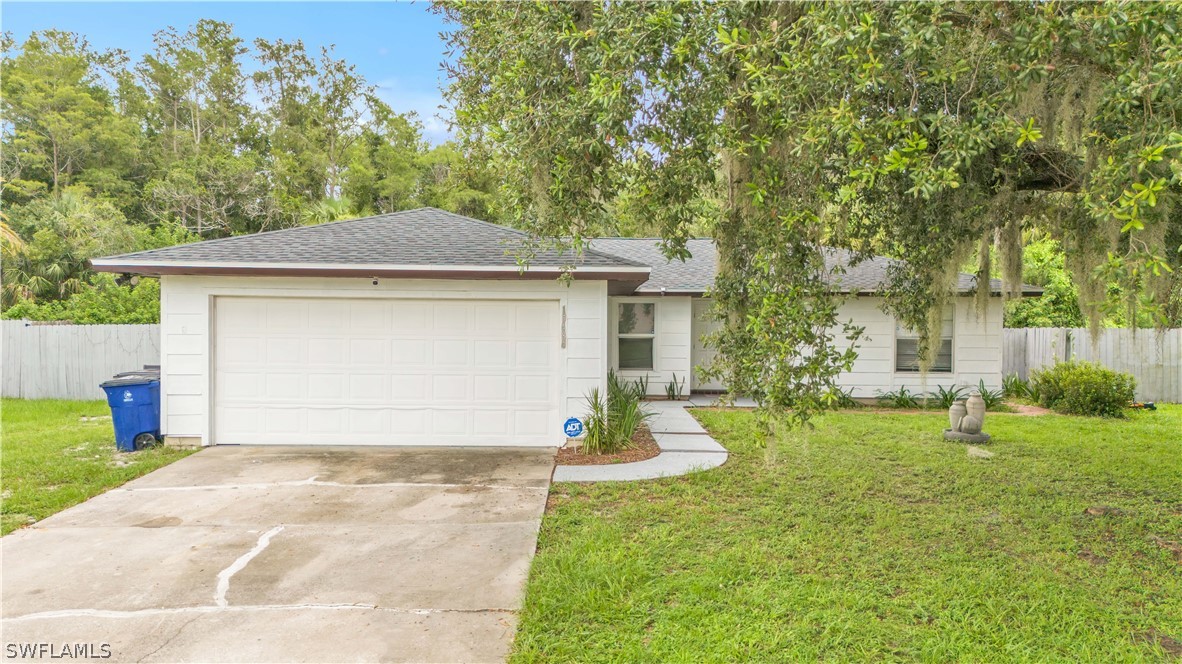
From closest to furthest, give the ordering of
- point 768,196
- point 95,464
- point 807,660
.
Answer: point 807,660
point 768,196
point 95,464

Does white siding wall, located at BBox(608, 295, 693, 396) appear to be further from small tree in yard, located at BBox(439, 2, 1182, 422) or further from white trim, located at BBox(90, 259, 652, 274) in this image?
small tree in yard, located at BBox(439, 2, 1182, 422)

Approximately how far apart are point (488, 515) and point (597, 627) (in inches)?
81.4

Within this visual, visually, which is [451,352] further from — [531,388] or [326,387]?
[326,387]

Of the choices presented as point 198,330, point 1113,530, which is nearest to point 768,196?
point 1113,530

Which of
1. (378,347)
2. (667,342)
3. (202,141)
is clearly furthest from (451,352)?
(202,141)

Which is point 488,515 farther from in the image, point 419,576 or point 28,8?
point 28,8

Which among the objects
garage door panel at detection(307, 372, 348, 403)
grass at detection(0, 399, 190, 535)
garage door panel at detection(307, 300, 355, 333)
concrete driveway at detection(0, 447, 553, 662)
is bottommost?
concrete driveway at detection(0, 447, 553, 662)

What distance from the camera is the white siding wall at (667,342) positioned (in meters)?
12.3

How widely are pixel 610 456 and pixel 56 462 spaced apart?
5.98m

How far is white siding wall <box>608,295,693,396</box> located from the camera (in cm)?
1234

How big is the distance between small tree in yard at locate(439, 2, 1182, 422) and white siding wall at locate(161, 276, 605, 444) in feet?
9.29

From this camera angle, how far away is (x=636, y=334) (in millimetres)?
12445

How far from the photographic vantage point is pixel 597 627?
3.51 meters

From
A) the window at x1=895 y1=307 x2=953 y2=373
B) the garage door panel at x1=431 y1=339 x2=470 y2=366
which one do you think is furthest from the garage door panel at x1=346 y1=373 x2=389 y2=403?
the window at x1=895 y1=307 x2=953 y2=373
